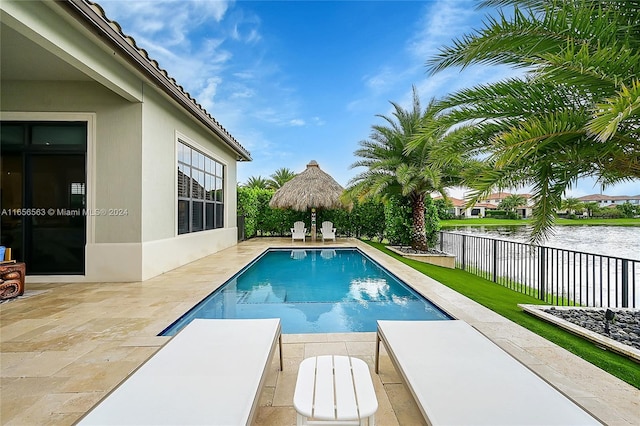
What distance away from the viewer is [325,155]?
1245 inches

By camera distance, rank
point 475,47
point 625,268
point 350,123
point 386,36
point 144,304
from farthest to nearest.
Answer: point 350,123
point 386,36
point 144,304
point 625,268
point 475,47

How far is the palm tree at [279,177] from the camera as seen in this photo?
108 ft

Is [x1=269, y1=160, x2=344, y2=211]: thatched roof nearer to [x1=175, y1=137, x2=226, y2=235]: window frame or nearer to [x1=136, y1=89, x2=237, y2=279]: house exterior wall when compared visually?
[x1=175, y1=137, x2=226, y2=235]: window frame

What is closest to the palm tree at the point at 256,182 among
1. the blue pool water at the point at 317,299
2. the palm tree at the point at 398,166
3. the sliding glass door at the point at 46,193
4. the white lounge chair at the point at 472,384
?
the palm tree at the point at 398,166

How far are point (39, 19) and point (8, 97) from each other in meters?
4.23

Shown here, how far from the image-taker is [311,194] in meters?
16.5

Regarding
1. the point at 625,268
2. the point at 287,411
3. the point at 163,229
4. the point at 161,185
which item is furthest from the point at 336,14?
the point at 287,411

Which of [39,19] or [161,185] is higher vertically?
[39,19]

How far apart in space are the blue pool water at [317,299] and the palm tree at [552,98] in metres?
2.55

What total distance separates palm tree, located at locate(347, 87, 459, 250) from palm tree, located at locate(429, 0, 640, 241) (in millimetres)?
6325

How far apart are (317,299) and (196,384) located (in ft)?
15.1

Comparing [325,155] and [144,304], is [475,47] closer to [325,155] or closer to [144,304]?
[144,304]

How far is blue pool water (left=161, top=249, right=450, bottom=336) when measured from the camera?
5.21m

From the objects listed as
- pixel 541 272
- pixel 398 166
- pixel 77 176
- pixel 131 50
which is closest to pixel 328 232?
pixel 398 166
